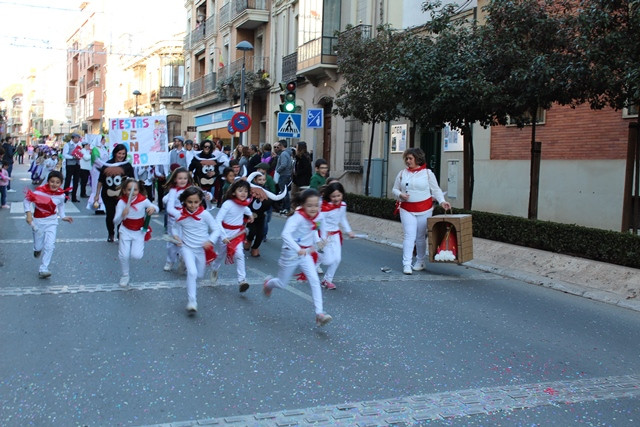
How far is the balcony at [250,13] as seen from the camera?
32969mm

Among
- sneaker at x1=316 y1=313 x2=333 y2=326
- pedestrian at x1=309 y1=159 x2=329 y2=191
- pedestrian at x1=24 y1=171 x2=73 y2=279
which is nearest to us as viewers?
sneaker at x1=316 y1=313 x2=333 y2=326

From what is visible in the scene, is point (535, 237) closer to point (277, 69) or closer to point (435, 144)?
point (435, 144)

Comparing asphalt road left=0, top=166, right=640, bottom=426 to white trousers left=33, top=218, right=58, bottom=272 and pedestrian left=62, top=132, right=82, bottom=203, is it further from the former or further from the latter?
pedestrian left=62, top=132, right=82, bottom=203

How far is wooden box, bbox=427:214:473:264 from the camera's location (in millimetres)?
9102

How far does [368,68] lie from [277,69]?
54.0 feet

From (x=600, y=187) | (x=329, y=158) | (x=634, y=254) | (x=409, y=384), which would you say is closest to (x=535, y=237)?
(x=634, y=254)

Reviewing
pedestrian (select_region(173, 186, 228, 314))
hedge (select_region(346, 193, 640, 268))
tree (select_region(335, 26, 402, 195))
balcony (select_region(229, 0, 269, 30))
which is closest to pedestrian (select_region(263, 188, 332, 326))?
pedestrian (select_region(173, 186, 228, 314))

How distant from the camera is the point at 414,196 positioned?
948 centimetres

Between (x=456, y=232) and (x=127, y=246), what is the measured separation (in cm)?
424

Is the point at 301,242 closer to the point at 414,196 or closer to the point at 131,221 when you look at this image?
the point at 131,221

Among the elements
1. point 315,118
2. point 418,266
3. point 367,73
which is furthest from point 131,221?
point 315,118

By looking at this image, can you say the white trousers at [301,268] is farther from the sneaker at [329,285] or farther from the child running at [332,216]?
the sneaker at [329,285]

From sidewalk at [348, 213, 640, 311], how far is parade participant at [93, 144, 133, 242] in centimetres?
591

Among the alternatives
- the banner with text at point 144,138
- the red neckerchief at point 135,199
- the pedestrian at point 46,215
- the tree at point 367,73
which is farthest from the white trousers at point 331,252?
the tree at point 367,73
